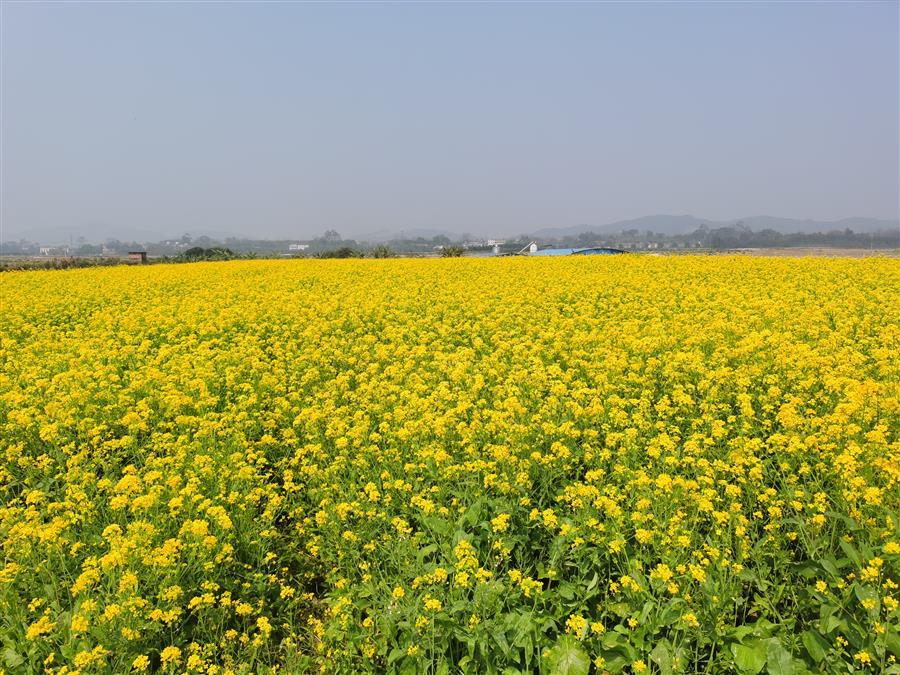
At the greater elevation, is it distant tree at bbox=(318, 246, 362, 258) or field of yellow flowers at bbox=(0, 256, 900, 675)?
distant tree at bbox=(318, 246, 362, 258)

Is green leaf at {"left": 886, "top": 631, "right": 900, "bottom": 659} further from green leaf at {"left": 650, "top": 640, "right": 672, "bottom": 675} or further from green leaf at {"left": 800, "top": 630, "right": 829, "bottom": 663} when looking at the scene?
green leaf at {"left": 650, "top": 640, "right": 672, "bottom": 675}

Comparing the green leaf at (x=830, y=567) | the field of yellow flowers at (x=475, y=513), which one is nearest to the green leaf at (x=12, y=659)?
the field of yellow flowers at (x=475, y=513)

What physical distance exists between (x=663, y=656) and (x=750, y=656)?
410 millimetres

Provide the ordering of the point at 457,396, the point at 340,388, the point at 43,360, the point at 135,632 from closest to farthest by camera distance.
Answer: the point at 135,632, the point at 457,396, the point at 340,388, the point at 43,360

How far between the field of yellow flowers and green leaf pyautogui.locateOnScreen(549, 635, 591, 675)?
0.01 m

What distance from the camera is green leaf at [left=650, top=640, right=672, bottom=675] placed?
2.33 metres

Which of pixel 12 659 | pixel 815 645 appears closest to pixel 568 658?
pixel 815 645

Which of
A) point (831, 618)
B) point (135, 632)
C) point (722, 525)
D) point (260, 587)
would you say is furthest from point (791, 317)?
point (135, 632)

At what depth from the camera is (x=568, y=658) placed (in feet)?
8.13

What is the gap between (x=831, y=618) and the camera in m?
2.41

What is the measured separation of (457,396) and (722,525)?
2.58m

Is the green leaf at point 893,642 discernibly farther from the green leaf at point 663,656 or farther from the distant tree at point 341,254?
the distant tree at point 341,254

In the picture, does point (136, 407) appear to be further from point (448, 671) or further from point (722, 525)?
point (722, 525)

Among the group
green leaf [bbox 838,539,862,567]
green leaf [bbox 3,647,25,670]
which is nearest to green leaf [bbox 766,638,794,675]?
green leaf [bbox 838,539,862,567]
